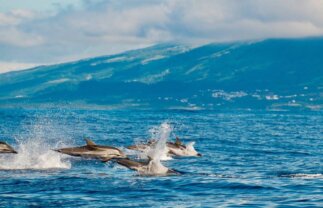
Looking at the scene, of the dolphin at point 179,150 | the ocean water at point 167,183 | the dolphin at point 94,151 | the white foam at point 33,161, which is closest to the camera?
the ocean water at point 167,183

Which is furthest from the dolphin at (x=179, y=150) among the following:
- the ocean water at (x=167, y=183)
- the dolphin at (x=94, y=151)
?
the dolphin at (x=94, y=151)

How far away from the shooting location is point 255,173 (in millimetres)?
44500

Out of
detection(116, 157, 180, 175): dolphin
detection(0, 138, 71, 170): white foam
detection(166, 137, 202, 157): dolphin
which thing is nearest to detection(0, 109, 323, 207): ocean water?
detection(0, 138, 71, 170): white foam

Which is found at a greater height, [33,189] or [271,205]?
[33,189]

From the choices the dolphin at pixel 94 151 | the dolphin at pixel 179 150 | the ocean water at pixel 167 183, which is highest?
the dolphin at pixel 179 150

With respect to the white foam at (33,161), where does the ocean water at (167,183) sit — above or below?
below

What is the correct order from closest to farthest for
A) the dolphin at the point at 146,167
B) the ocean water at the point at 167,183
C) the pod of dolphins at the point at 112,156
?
the ocean water at the point at 167,183
the dolphin at the point at 146,167
the pod of dolphins at the point at 112,156

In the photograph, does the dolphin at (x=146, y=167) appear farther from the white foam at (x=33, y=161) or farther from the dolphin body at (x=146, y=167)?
the white foam at (x=33, y=161)

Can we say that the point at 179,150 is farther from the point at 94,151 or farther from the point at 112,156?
the point at 112,156

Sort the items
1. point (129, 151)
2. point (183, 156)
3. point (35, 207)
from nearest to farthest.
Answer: point (35, 207) → point (183, 156) → point (129, 151)

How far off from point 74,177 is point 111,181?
251cm

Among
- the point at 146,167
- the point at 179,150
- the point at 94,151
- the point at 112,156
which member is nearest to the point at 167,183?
the point at 146,167

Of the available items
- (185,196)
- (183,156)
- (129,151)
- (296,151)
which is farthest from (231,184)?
(296,151)

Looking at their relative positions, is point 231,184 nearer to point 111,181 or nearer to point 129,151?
point 111,181
